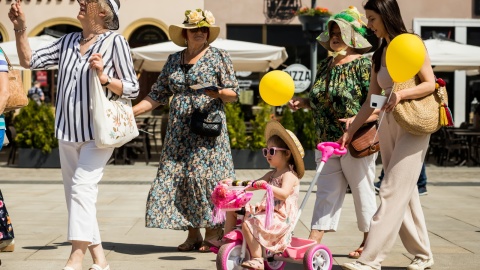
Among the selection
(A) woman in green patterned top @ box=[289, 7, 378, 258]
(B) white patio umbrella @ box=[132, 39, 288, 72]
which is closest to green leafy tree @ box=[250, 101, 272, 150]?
(B) white patio umbrella @ box=[132, 39, 288, 72]

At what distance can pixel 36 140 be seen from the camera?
17.8m

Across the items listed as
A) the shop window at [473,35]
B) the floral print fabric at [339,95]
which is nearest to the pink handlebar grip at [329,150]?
the floral print fabric at [339,95]

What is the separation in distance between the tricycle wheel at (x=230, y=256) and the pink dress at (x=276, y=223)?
14 cm

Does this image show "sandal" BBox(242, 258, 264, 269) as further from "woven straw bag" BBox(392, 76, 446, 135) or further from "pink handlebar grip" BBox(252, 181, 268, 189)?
"woven straw bag" BBox(392, 76, 446, 135)

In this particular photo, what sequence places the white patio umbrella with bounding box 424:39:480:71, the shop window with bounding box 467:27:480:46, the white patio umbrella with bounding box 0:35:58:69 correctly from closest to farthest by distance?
1. the white patio umbrella with bounding box 424:39:480:71
2. the white patio umbrella with bounding box 0:35:58:69
3. the shop window with bounding box 467:27:480:46

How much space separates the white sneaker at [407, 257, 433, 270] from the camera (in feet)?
21.1

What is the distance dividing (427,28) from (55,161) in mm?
13561

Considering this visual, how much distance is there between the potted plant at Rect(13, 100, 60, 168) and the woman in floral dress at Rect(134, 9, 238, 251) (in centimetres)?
1041

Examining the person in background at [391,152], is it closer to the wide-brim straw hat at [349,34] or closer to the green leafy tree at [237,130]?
the wide-brim straw hat at [349,34]

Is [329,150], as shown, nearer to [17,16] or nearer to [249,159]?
[17,16]

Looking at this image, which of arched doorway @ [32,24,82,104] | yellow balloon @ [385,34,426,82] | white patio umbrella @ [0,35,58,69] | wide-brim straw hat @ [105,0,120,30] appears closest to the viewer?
yellow balloon @ [385,34,426,82]

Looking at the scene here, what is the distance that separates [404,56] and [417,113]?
53 cm

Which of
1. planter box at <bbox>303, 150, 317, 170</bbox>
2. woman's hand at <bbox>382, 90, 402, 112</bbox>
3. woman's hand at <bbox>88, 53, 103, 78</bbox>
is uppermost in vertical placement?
woman's hand at <bbox>88, 53, 103, 78</bbox>

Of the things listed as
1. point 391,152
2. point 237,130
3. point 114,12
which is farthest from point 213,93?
point 237,130
